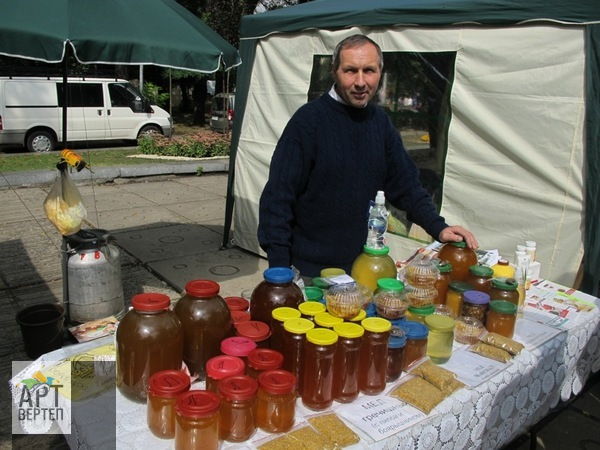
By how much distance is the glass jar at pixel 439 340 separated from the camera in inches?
69.3

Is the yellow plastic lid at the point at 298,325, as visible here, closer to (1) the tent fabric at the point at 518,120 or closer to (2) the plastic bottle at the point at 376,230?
(2) the plastic bottle at the point at 376,230

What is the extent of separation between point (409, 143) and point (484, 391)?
9.71 ft

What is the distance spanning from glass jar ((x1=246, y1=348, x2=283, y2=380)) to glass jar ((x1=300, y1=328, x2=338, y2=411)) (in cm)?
9

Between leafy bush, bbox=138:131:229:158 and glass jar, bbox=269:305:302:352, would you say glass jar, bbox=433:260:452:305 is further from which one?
leafy bush, bbox=138:131:229:158

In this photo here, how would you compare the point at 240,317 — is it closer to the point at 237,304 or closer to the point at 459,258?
the point at 237,304

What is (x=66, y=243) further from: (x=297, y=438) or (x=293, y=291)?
(x=297, y=438)

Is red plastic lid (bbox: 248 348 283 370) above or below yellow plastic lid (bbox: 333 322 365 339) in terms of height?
below

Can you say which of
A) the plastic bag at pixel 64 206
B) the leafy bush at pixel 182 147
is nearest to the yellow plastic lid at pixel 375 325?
the plastic bag at pixel 64 206

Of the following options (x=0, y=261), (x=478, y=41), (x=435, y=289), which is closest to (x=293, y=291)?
(x=435, y=289)

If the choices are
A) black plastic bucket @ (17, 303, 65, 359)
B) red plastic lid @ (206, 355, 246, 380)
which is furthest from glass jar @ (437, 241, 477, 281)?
black plastic bucket @ (17, 303, 65, 359)

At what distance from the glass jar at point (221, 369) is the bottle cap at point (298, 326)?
0.54 ft

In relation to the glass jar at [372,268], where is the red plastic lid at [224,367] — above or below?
below

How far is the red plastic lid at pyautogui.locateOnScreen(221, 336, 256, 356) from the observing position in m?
1.45

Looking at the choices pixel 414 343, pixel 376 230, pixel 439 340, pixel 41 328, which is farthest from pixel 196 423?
pixel 41 328
